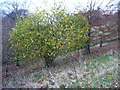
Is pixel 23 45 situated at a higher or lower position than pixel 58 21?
lower

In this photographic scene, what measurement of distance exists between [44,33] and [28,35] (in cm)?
82

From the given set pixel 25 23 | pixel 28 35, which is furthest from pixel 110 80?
pixel 25 23

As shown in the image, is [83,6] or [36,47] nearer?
[36,47]

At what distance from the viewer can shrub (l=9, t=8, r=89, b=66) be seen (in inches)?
221

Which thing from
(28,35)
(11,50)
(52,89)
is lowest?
(52,89)

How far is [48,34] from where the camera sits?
5.80m

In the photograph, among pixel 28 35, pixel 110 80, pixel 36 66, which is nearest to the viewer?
pixel 110 80

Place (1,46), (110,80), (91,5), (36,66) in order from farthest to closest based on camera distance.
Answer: (91,5) → (36,66) → (1,46) → (110,80)

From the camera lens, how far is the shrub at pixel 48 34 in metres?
5.61

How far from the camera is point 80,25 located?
19.9 feet

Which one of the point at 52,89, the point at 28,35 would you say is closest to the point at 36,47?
the point at 28,35

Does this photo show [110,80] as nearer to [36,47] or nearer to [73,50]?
[73,50]

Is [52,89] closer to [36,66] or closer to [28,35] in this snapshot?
[28,35]

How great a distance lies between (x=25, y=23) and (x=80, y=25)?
2.87 m
